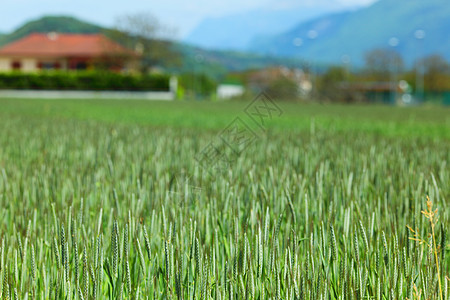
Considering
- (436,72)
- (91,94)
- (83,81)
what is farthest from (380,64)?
(91,94)

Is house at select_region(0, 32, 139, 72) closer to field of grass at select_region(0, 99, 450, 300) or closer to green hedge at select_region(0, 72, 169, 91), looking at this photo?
green hedge at select_region(0, 72, 169, 91)

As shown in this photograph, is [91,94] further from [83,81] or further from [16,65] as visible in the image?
[16,65]

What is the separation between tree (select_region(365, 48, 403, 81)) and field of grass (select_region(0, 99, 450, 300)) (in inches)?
2502

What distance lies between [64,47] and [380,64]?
127 ft

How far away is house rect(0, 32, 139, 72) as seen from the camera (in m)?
50.0

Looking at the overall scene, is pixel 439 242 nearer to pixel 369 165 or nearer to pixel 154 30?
pixel 369 165

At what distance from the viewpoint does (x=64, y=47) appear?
179ft

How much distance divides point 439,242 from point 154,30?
5670 centimetres

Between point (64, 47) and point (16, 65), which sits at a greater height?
point (64, 47)

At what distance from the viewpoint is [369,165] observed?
12.0 ft

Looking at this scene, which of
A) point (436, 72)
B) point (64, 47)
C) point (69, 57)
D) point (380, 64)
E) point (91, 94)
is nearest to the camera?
point (91, 94)

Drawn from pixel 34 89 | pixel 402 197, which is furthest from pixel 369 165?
pixel 34 89

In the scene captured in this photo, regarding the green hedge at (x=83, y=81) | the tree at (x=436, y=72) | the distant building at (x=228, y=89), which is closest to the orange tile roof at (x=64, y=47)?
the distant building at (x=228, y=89)

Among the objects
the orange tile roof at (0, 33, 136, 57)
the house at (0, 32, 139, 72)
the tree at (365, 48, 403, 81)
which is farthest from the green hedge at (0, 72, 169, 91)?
the tree at (365, 48, 403, 81)
